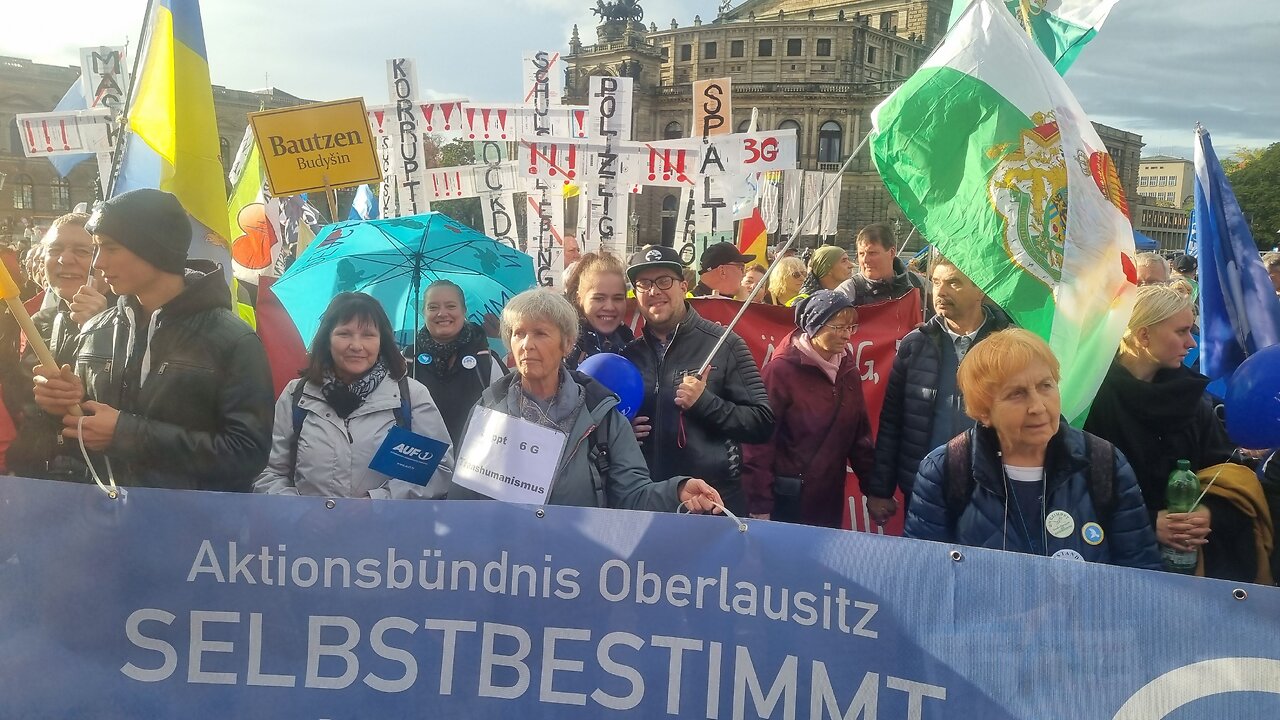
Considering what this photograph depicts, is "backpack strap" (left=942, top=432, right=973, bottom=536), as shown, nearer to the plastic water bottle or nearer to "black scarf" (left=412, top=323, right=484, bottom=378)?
the plastic water bottle

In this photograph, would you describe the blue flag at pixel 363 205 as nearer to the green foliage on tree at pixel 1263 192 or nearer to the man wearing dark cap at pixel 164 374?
the man wearing dark cap at pixel 164 374

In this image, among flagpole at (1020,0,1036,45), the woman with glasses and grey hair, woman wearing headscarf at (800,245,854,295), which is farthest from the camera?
woman wearing headscarf at (800,245,854,295)

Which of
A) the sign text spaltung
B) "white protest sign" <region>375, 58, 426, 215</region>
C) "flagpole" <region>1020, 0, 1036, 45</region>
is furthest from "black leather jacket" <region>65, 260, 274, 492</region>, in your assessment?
"white protest sign" <region>375, 58, 426, 215</region>

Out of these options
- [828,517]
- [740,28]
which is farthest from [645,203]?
[828,517]

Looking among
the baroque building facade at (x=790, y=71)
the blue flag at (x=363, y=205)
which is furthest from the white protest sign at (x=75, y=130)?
the baroque building facade at (x=790, y=71)

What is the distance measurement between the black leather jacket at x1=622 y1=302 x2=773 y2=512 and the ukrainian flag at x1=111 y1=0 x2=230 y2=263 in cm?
169

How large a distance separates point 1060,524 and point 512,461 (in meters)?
1.48

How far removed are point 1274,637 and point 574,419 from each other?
1.86 m

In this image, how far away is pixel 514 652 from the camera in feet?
7.84

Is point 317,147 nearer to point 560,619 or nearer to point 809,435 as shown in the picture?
point 809,435

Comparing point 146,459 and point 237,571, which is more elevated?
point 146,459

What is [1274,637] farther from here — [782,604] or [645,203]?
[645,203]

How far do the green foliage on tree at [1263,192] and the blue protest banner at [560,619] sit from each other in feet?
249

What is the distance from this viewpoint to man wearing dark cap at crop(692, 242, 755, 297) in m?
6.55
